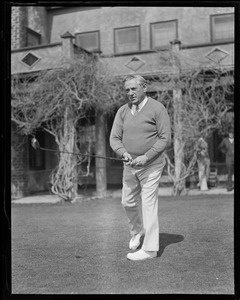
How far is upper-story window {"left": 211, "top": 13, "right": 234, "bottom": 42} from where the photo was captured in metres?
15.5

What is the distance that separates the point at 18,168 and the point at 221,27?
925 centimetres

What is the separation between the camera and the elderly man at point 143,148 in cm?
438

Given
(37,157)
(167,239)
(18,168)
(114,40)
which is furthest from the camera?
(114,40)

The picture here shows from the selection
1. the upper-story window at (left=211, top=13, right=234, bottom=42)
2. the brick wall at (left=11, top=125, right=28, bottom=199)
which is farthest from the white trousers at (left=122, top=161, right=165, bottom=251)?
the upper-story window at (left=211, top=13, right=234, bottom=42)

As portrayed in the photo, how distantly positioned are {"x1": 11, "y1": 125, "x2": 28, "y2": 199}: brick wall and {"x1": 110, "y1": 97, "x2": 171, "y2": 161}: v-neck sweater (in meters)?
9.70

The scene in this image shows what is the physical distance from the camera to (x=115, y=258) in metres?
4.44

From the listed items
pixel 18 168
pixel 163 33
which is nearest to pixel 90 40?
pixel 163 33

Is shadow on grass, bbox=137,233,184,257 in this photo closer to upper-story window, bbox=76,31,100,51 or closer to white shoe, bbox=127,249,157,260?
white shoe, bbox=127,249,157,260

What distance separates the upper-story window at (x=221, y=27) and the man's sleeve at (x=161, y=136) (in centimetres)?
1216

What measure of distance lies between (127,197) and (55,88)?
7700mm

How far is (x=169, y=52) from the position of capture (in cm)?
1260

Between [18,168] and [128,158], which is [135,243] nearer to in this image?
[128,158]

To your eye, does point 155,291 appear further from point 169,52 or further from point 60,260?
point 169,52

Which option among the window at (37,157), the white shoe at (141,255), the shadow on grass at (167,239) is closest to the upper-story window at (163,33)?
the window at (37,157)
